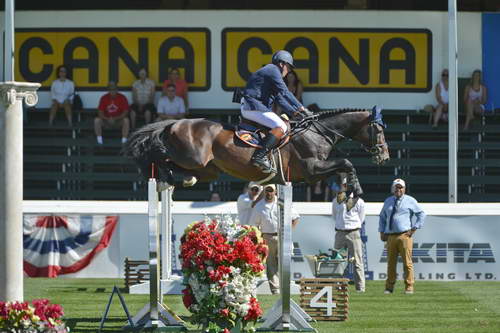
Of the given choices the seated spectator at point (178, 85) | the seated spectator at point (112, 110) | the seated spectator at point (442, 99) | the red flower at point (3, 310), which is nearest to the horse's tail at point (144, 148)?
the red flower at point (3, 310)

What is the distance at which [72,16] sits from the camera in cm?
2536

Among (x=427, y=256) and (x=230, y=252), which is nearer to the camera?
(x=230, y=252)

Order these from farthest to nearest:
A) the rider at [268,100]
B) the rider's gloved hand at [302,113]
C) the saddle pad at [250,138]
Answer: the rider's gloved hand at [302,113] → the saddle pad at [250,138] → the rider at [268,100]

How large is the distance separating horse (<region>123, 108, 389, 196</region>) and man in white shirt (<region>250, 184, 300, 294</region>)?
3.19 m

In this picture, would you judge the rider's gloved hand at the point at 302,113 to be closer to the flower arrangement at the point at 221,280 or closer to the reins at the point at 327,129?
the reins at the point at 327,129

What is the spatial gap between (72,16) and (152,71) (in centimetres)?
212

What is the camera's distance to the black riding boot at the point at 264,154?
1406cm

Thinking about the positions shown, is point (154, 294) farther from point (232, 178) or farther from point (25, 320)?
point (232, 178)

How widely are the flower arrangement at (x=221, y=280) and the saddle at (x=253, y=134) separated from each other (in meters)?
2.81

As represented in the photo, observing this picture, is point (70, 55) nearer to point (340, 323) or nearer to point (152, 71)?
point (152, 71)

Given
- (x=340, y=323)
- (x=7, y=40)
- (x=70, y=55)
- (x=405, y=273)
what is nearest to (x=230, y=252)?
(x=340, y=323)

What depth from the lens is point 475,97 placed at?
24.4m

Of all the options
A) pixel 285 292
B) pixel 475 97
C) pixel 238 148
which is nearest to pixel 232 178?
pixel 475 97

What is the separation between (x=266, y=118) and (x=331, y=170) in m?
1.02
